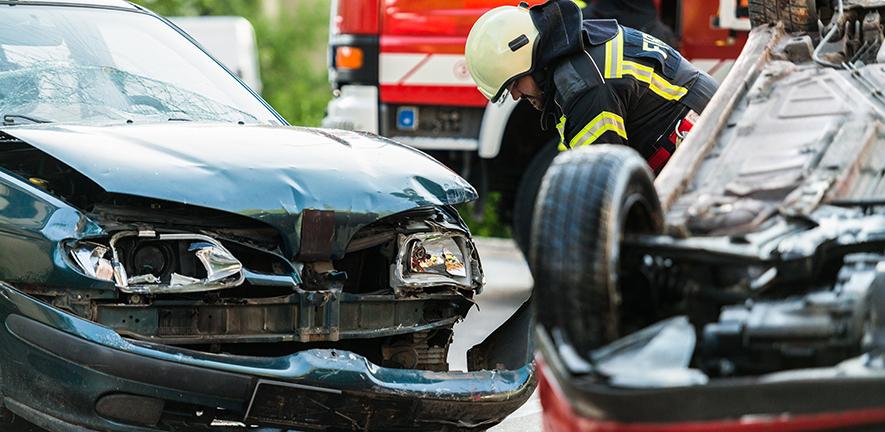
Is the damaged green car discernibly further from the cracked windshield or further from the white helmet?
the white helmet

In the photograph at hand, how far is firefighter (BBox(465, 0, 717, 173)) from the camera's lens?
5.48 metres

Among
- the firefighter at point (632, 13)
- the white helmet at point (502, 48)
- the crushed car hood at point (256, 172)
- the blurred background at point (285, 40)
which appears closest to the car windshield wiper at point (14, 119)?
the crushed car hood at point (256, 172)

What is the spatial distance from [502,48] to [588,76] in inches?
14.2

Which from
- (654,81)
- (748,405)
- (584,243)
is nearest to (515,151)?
(654,81)

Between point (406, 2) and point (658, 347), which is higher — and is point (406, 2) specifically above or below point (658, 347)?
below

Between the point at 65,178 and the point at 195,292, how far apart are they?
57 cm

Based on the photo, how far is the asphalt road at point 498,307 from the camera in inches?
240

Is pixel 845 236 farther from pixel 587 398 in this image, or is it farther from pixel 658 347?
pixel 587 398

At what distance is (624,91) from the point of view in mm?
5578

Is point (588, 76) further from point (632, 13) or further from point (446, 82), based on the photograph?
point (446, 82)

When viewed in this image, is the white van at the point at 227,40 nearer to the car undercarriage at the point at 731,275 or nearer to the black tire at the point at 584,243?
the car undercarriage at the point at 731,275

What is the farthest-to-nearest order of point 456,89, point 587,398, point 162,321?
point 456,89 → point 162,321 → point 587,398

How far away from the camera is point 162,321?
15.0ft

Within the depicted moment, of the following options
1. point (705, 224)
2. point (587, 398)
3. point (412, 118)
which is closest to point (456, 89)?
point (412, 118)
